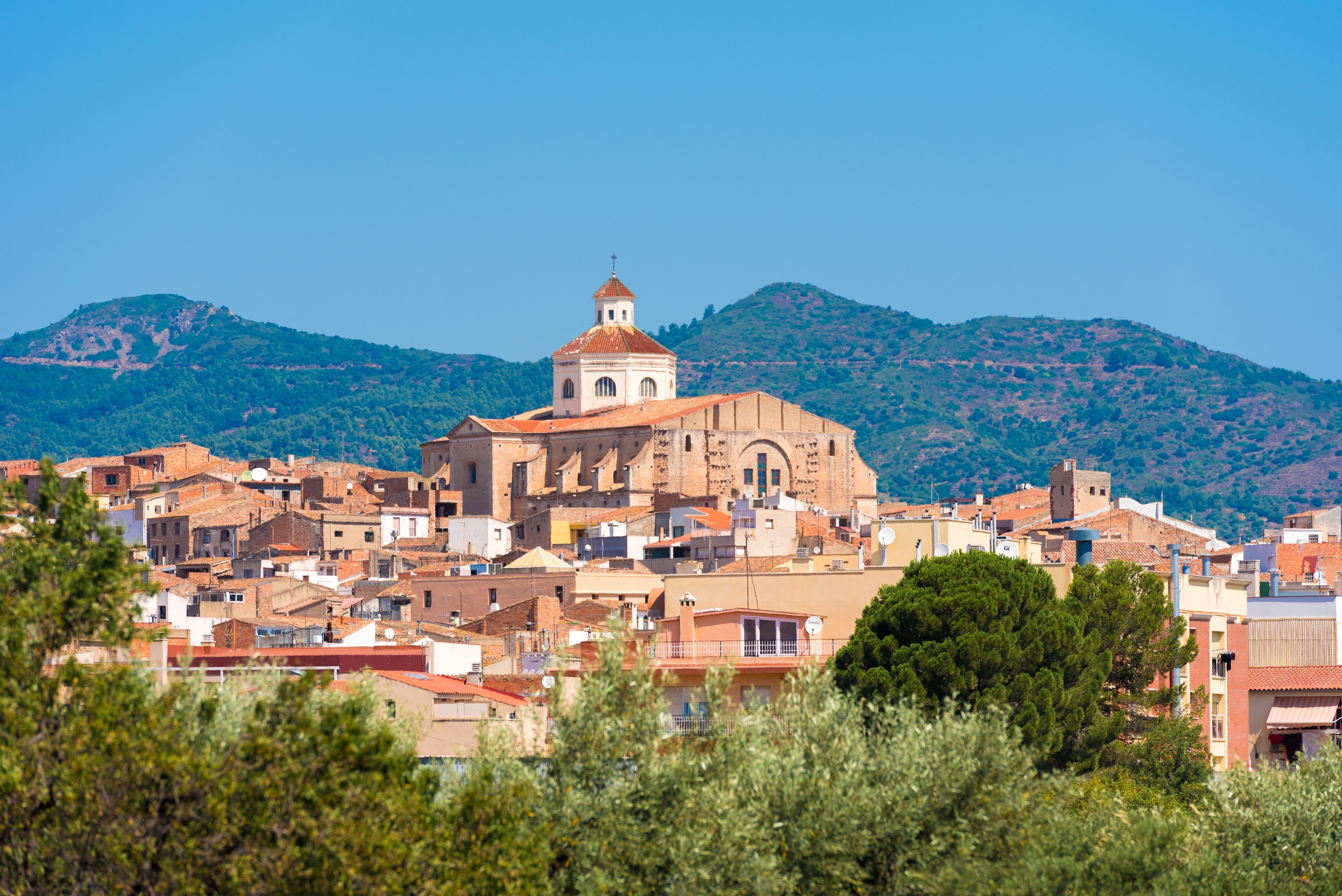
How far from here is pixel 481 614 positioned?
1909 inches

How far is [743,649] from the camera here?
95.8ft

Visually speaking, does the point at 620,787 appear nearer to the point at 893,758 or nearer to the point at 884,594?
the point at 893,758

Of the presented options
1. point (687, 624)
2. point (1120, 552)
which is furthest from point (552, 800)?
point (1120, 552)

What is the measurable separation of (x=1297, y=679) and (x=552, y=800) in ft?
68.0

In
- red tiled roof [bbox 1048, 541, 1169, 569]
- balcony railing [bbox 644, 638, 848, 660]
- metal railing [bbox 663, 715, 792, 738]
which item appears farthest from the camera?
red tiled roof [bbox 1048, 541, 1169, 569]

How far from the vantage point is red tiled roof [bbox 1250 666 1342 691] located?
34.3 m

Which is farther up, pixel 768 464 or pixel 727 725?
pixel 768 464

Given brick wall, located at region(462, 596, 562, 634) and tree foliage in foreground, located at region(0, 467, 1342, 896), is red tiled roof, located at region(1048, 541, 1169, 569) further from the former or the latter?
tree foliage in foreground, located at region(0, 467, 1342, 896)

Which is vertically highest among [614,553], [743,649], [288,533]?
[288,533]

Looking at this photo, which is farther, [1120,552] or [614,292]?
[614,292]

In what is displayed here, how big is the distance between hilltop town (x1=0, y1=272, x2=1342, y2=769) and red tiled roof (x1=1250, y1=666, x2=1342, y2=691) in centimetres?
6

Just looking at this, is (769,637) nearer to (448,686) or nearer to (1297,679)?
(448,686)

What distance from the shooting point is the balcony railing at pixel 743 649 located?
1129 inches

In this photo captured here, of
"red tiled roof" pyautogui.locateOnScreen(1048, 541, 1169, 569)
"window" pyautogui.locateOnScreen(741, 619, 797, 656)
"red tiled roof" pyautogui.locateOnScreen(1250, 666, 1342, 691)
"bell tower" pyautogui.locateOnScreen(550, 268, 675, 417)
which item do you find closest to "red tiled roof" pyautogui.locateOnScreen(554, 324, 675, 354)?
"bell tower" pyautogui.locateOnScreen(550, 268, 675, 417)
